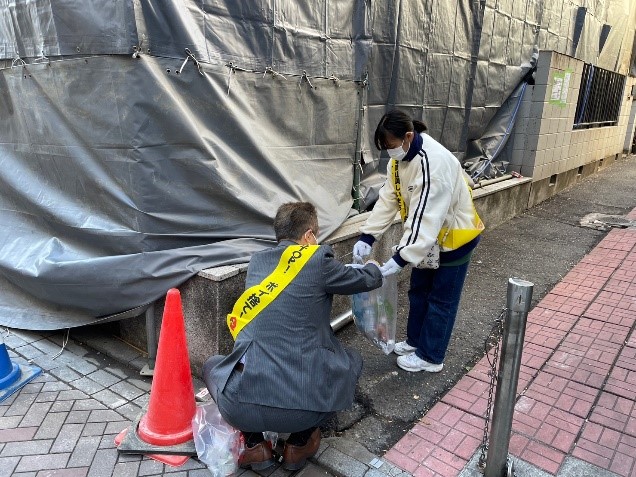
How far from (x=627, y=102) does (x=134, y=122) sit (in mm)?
13340

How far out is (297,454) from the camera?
93.0 inches

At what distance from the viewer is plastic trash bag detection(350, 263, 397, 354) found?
3.05m

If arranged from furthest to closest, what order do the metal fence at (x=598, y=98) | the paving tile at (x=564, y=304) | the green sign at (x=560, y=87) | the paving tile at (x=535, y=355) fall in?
1. the metal fence at (x=598, y=98)
2. the green sign at (x=560, y=87)
3. the paving tile at (x=564, y=304)
4. the paving tile at (x=535, y=355)

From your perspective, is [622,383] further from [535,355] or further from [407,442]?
[407,442]

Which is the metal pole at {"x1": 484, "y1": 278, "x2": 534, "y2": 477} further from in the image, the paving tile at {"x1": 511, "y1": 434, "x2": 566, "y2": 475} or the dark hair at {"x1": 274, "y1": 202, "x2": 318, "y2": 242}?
the dark hair at {"x1": 274, "y1": 202, "x2": 318, "y2": 242}

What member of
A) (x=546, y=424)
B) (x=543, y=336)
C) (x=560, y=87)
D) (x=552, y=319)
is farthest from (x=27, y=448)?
(x=560, y=87)

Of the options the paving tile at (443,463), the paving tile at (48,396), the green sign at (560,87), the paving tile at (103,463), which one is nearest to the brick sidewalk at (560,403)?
the paving tile at (443,463)

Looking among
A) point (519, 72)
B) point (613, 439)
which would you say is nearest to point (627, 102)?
point (519, 72)

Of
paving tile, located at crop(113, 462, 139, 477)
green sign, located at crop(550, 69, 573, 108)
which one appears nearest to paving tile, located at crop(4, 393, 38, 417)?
paving tile, located at crop(113, 462, 139, 477)

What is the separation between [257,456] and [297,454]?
0.65ft

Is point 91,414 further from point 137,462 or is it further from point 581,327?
point 581,327

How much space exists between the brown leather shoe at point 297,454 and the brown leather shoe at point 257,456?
9 cm

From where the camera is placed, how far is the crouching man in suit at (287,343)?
212cm

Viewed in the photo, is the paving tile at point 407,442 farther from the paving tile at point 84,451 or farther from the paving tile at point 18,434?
the paving tile at point 18,434
